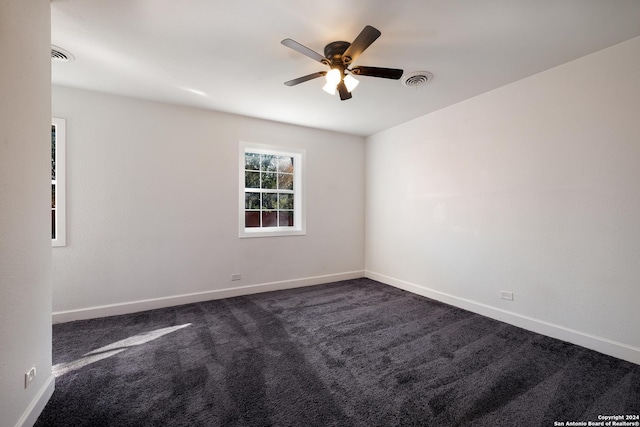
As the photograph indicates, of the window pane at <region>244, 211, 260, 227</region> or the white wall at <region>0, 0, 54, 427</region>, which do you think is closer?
the white wall at <region>0, 0, 54, 427</region>

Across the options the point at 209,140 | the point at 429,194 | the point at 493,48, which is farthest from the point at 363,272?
the point at 493,48

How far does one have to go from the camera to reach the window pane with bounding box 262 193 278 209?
4352mm

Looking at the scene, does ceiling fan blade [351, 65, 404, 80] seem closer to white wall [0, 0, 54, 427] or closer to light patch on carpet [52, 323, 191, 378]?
white wall [0, 0, 54, 427]

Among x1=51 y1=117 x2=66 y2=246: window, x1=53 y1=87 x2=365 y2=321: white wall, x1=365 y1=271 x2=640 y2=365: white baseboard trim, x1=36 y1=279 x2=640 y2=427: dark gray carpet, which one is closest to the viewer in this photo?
x1=36 y1=279 x2=640 y2=427: dark gray carpet

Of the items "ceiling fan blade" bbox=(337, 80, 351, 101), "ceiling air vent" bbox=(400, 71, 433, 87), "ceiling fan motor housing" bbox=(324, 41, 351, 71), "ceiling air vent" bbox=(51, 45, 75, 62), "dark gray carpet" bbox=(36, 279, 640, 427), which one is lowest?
"dark gray carpet" bbox=(36, 279, 640, 427)

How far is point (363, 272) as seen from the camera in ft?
16.8

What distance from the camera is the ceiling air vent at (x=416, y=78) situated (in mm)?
2717

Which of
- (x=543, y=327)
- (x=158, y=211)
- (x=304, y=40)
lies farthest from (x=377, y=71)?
(x=158, y=211)

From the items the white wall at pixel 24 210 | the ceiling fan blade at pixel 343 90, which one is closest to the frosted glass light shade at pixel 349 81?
the ceiling fan blade at pixel 343 90

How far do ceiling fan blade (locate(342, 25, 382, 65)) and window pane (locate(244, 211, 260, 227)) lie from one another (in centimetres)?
273

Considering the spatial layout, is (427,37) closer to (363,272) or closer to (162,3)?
(162,3)

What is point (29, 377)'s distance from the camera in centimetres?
150

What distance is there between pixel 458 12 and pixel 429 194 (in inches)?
94.2

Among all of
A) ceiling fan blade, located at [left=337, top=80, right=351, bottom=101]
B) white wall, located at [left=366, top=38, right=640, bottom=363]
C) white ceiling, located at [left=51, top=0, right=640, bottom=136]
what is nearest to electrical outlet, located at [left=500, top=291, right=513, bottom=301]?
white wall, located at [left=366, top=38, right=640, bottom=363]
